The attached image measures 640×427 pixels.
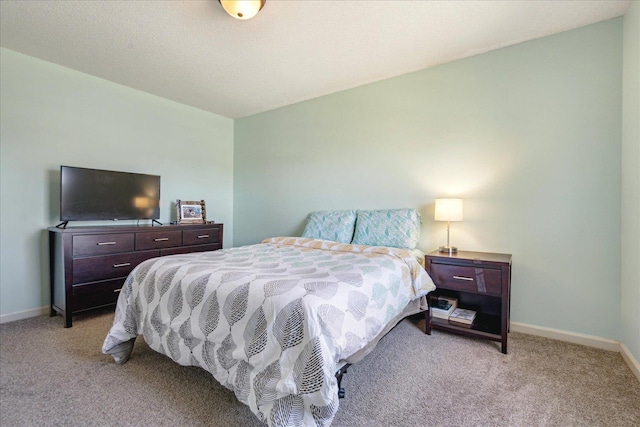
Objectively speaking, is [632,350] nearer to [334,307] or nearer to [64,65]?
[334,307]

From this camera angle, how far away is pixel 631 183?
1.89 m

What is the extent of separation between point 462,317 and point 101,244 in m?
3.30

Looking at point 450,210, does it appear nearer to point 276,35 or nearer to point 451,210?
point 451,210

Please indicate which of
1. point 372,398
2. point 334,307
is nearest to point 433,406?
point 372,398

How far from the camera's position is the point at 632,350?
1.84 meters

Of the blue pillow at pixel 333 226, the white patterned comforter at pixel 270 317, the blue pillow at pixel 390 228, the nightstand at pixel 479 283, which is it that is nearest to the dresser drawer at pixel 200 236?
the blue pillow at pixel 333 226

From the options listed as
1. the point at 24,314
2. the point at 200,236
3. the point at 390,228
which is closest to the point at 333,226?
the point at 390,228

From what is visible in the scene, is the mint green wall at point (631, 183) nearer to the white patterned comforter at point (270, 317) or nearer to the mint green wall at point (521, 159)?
the mint green wall at point (521, 159)

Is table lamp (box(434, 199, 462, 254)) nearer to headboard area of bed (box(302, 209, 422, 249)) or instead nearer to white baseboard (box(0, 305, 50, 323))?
headboard area of bed (box(302, 209, 422, 249))

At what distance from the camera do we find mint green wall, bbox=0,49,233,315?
2.62 m

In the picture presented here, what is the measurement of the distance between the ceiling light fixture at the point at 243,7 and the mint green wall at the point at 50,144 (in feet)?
7.06

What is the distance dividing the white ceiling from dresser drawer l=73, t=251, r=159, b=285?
1898mm

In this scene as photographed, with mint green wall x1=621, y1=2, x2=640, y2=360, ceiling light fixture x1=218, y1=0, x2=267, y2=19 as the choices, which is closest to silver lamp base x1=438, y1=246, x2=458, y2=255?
mint green wall x1=621, y1=2, x2=640, y2=360

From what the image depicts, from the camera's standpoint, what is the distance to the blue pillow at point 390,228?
2656mm
